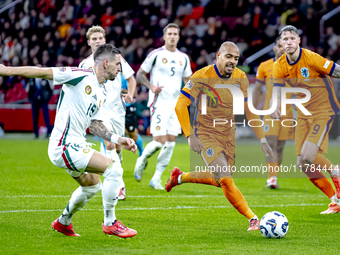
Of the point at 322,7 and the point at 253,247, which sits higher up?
the point at 322,7

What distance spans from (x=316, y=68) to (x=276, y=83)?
2.37 ft

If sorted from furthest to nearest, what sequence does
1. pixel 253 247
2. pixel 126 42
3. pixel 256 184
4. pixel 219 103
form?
pixel 126 42, pixel 256 184, pixel 219 103, pixel 253 247

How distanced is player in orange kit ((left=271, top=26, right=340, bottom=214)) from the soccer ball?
65.2 inches

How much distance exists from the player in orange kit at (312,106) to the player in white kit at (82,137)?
9.04 ft

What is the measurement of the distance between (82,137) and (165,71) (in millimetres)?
4532

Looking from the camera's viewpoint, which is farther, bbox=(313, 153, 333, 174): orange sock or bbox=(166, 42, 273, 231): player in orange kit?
bbox=(313, 153, 333, 174): orange sock

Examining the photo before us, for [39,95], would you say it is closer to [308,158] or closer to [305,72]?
[305,72]

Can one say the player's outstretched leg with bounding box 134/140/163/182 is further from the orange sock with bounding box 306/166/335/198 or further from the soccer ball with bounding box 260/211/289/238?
the soccer ball with bounding box 260/211/289/238

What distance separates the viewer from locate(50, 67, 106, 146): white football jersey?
5023mm

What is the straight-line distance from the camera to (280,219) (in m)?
5.29

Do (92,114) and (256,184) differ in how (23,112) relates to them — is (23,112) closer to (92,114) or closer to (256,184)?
(256,184)

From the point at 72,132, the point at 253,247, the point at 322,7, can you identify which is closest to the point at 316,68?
the point at 253,247

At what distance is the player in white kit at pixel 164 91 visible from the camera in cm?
915

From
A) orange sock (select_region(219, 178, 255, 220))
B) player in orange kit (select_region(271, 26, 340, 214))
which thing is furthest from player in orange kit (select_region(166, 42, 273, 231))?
player in orange kit (select_region(271, 26, 340, 214))
